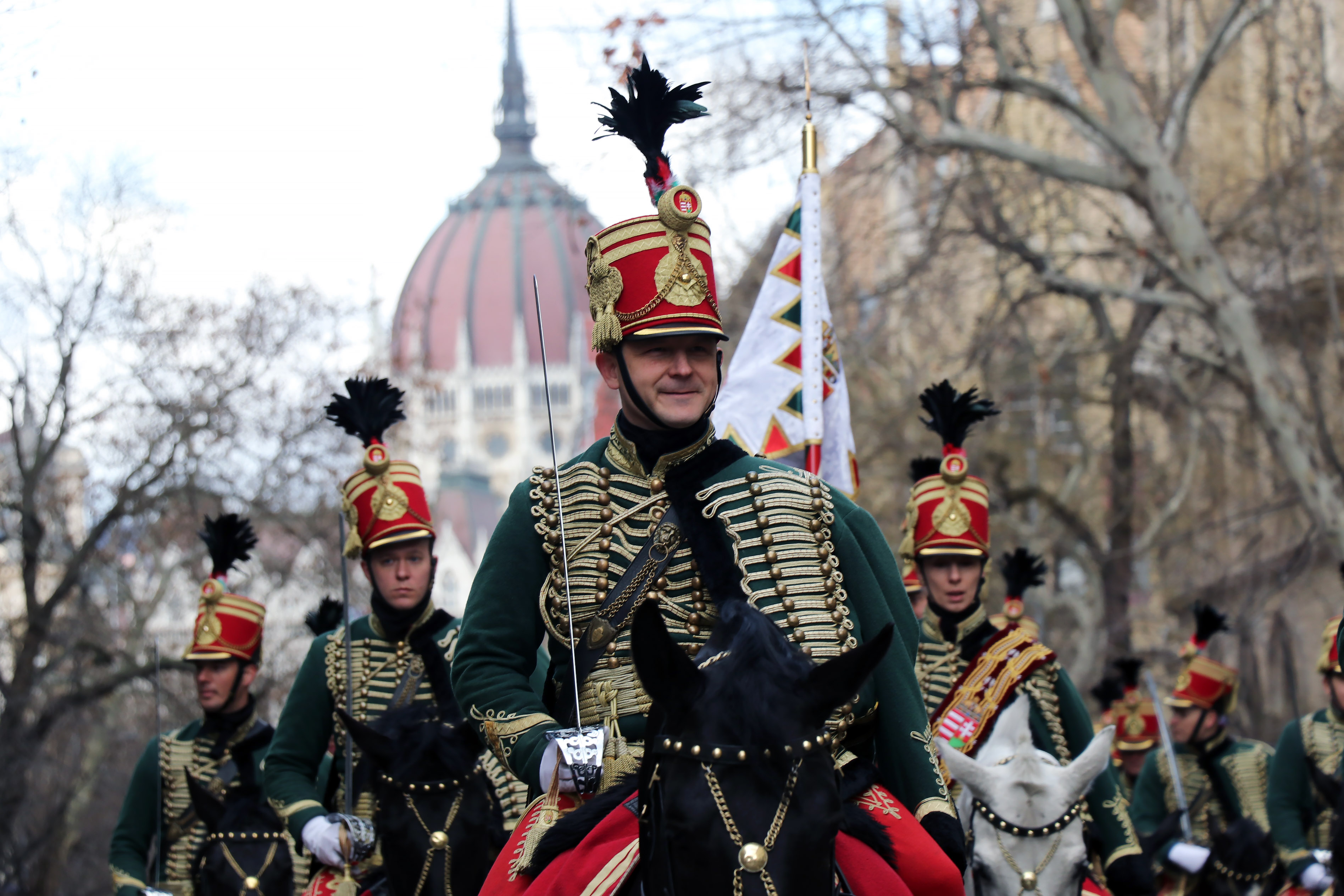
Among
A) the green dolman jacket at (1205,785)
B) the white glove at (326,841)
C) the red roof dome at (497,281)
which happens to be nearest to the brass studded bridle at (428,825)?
the white glove at (326,841)

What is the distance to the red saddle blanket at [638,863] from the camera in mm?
3826

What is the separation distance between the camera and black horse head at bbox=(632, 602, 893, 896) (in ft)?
10.9

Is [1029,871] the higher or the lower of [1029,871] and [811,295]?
the lower

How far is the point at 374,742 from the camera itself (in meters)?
6.55

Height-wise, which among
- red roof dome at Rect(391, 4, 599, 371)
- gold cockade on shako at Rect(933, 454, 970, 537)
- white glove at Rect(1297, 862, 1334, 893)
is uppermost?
red roof dome at Rect(391, 4, 599, 371)

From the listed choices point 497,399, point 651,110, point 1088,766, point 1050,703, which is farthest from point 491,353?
point 651,110

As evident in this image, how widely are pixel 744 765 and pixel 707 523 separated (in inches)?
Result: 42.8

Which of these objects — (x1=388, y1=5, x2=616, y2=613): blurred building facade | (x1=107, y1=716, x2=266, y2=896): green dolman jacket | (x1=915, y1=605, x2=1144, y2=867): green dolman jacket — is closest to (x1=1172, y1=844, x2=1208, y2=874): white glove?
(x1=915, y1=605, x2=1144, y2=867): green dolman jacket

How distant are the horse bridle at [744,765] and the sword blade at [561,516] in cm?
58

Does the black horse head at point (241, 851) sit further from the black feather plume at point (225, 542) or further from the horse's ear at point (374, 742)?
the horse's ear at point (374, 742)

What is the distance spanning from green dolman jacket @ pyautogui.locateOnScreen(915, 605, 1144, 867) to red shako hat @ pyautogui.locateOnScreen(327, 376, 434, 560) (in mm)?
2510

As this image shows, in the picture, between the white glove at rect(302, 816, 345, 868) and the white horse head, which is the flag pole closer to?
the white horse head

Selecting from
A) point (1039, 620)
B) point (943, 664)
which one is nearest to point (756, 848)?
point (943, 664)

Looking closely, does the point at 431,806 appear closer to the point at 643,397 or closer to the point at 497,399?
the point at 643,397
